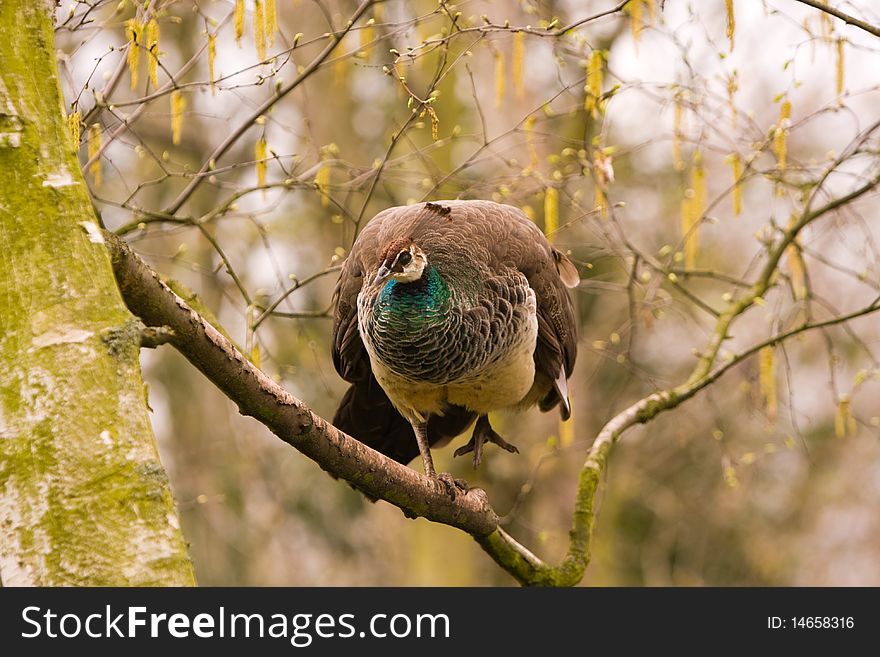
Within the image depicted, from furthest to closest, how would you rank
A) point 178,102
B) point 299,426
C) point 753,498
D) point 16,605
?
point 753,498, point 178,102, point 299,426, point 16,605

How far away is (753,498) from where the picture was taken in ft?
44.0

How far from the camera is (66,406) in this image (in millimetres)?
2207

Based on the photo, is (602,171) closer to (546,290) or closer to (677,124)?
(677,124)

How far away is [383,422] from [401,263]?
51.3 inches

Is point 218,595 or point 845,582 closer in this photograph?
point 218,595

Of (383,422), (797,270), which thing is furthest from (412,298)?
(797,270)

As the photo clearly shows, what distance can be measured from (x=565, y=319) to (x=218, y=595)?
2.93m

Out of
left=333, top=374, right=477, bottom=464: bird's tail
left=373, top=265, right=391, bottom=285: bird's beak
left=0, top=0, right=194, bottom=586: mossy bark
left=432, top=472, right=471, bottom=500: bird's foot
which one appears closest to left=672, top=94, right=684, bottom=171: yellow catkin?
left=373, top=265, right=391, bottom=285: bird's beak

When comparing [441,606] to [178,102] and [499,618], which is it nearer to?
[499,618]

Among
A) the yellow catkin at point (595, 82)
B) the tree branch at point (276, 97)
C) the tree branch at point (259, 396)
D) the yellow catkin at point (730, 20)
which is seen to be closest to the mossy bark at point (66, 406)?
the tree branch at point (259, 396)

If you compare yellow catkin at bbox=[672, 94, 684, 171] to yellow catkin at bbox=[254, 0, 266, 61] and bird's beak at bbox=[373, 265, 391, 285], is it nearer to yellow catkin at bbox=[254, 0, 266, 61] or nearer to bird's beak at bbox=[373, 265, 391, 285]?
bird's beak at bbox=[373, 265, 391, 285]

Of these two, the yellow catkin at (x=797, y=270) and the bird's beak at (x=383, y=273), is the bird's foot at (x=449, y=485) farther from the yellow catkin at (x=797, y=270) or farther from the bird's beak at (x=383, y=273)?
the yellow catkin at (x=797, y=270)

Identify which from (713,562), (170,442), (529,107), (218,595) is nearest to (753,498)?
(713,562)

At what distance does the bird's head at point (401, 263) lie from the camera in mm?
4449
